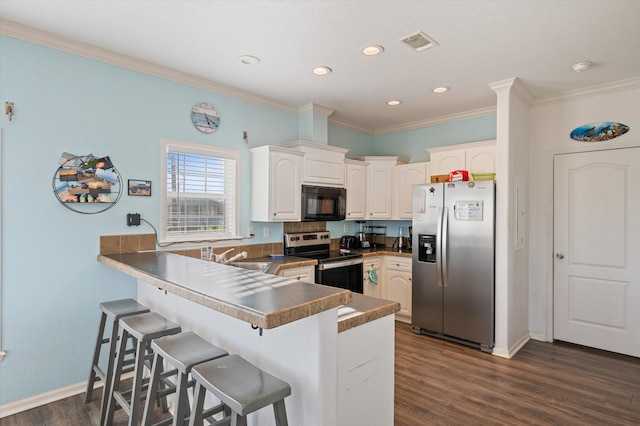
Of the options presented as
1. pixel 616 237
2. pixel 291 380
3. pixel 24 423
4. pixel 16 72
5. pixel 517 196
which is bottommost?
pixel 24 423

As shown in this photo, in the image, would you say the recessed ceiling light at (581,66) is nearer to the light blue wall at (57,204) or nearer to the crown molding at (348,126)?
the crown molding at (348,126)

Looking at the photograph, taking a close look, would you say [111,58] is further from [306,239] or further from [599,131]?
[599,131]

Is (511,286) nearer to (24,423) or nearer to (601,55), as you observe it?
(601,55)

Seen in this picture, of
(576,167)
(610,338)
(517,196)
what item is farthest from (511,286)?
(576,167)

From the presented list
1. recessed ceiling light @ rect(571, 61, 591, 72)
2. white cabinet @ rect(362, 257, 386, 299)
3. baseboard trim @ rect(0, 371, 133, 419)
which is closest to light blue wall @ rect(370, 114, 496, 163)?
recessed ceiling light @ rect(571, 61, 591, 72)

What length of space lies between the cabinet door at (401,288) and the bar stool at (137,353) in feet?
9.79

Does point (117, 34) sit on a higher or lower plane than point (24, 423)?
higher

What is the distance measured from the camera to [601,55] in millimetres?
2836

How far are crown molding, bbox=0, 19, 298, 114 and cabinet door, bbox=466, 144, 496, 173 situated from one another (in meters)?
2.51

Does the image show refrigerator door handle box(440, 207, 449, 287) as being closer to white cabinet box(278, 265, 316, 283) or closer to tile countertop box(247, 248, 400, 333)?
white cabinet box(278, 265, 316, 283)

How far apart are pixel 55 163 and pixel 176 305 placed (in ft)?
4.57

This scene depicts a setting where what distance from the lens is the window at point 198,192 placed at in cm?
323

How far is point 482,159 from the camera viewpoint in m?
4.03

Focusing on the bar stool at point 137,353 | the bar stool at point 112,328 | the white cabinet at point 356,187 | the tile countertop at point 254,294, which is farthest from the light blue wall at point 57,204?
the white cabinet at point 356,187
